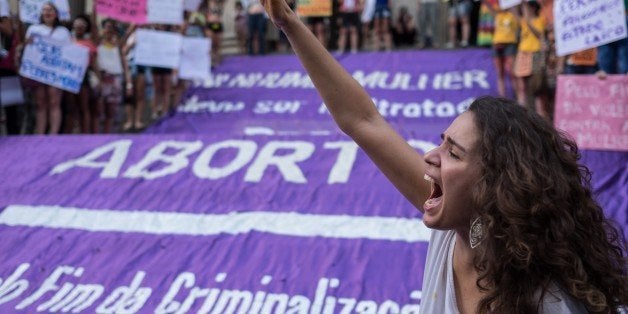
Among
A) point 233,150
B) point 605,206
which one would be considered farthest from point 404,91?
point 605,206

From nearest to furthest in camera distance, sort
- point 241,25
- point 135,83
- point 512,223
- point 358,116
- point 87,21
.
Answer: point 512,223, point 358,116, point 87,21, point 135,83, point 241,25

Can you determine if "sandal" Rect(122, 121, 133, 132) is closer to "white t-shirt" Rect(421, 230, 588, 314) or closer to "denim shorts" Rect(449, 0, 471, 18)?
"denim shorts" Rect(449, 0, 471, 18)

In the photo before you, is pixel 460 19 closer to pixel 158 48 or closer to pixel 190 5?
pixel 190 5

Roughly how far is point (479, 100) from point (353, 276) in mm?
2660

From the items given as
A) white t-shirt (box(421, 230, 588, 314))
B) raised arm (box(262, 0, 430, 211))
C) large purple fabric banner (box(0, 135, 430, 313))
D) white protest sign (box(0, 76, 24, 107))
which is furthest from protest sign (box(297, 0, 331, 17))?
white t-shirt (box(421, 230, 588, 314))

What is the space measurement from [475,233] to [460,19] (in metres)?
11.5

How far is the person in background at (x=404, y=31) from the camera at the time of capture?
539 inches

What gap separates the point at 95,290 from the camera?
13.8 ft

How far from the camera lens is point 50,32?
7.21 meters

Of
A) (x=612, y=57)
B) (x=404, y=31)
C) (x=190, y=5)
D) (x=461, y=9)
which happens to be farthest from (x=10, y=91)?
(x=404, y=31)

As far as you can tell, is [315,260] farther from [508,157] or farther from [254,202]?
[508,157]

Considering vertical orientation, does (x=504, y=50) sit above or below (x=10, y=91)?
above

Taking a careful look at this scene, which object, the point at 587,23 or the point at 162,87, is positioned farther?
the point at 162,87

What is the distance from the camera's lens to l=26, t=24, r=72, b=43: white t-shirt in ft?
23.3
